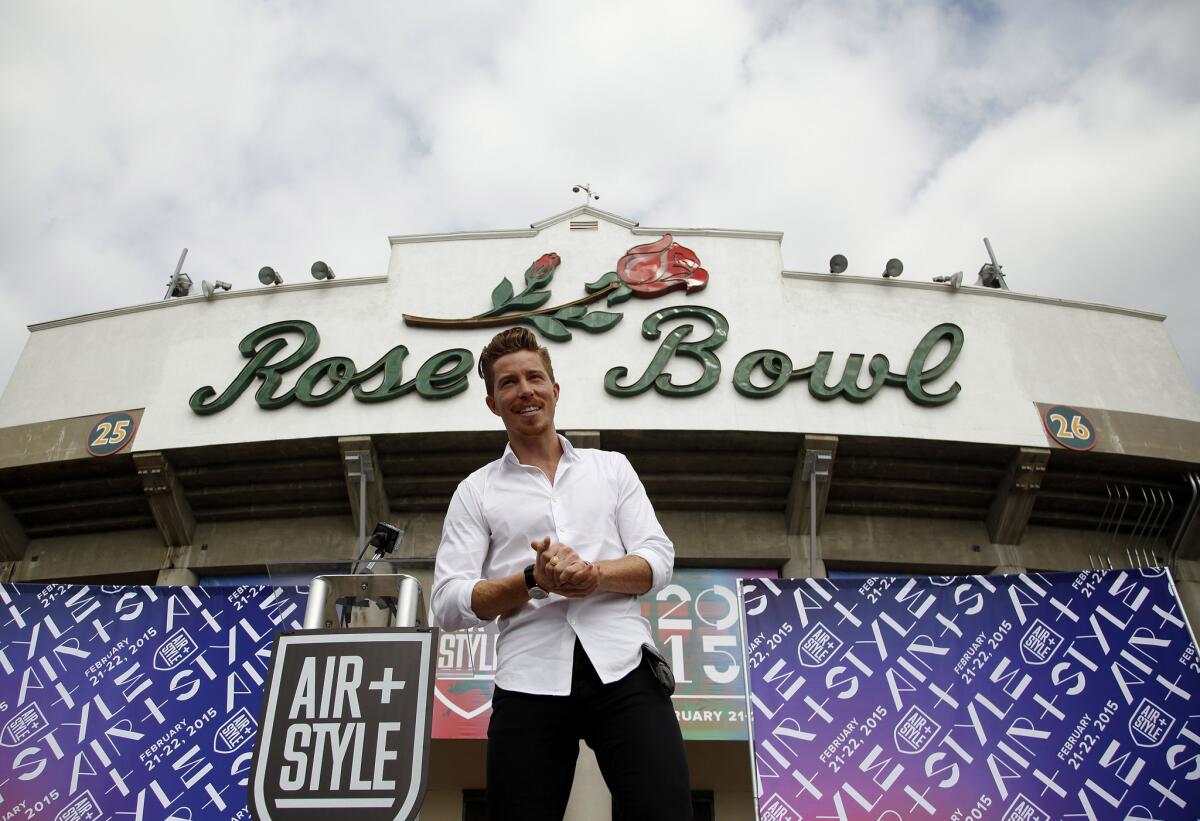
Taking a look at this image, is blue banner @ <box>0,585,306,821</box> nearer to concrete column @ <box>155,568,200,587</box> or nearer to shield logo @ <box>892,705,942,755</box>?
concrete column @ <box>155,568,200,587</box>

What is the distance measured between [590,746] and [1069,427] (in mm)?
11121

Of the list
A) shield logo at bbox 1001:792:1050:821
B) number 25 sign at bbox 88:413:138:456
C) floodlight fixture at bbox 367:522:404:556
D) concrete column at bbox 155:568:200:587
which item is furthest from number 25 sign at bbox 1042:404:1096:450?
number 25 sign at bbox 88:413:138:456

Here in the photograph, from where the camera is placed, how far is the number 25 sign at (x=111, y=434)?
1106cm

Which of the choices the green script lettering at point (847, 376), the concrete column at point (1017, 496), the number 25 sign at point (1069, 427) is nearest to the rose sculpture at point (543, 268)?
the green script lettering at point (847, 376)

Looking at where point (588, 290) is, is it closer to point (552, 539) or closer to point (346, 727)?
point (552, 539)

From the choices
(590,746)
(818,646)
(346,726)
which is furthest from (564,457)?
(818,646)

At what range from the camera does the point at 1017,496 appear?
1084 cm

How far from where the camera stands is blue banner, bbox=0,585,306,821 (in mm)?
6367

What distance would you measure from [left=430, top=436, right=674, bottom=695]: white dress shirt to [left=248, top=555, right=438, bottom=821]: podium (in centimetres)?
24

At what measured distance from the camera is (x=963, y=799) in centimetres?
602

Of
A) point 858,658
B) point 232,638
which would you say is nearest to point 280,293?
point 232,638

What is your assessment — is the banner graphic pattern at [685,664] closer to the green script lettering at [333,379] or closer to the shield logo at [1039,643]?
the shield logo at [1039,643]

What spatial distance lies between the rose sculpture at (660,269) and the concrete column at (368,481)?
4554 millimetres

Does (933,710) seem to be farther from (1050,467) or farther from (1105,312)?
(1105,312)
